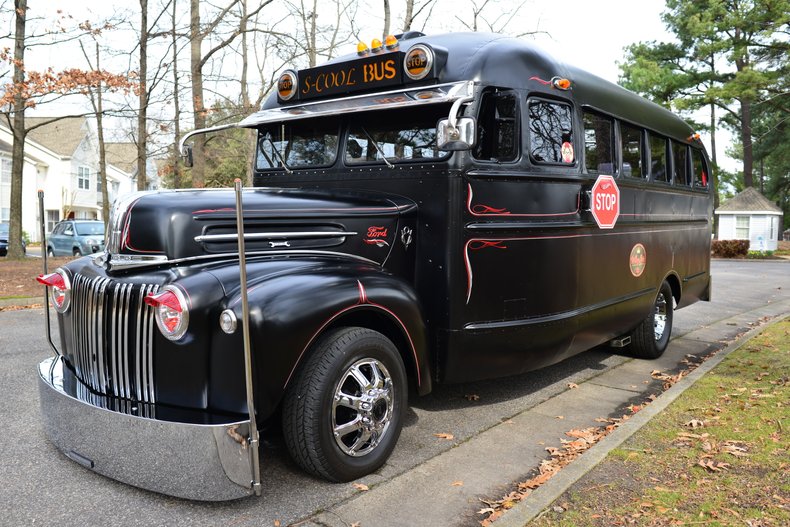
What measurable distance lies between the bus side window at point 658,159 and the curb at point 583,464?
2.12 meters

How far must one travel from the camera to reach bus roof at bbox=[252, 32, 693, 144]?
13.8ft

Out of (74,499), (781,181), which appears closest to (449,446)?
(74,499)

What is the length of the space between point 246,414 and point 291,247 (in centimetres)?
108

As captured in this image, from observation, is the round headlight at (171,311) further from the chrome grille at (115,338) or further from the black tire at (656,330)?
the black tire at (656,330)

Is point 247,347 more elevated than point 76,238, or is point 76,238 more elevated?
point 76,238

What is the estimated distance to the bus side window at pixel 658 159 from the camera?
6477 millimetres

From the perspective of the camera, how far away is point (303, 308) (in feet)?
10.2

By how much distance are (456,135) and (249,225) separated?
4.26ft

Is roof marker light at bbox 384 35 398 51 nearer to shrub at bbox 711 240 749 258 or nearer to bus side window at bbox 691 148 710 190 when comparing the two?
bus side window at bbox 691 148 710 190

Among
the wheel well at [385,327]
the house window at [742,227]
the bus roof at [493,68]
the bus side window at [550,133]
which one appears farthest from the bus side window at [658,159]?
the house window at [742,227]

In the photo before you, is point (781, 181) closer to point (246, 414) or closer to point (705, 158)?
point (705, 158)

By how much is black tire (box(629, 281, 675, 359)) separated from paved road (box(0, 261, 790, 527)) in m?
0.30

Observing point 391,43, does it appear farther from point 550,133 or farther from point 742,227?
point 742,227

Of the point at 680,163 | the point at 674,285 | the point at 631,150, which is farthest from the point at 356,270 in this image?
the point at 680,163
